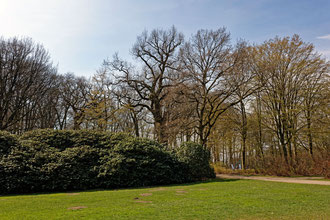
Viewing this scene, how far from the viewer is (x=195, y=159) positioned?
1577cm

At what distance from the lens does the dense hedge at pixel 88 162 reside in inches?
430

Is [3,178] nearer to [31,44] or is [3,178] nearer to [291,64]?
[31,44]

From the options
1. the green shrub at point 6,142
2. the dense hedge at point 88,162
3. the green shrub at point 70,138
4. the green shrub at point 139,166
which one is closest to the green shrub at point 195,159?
the dense hedge at point 88,162

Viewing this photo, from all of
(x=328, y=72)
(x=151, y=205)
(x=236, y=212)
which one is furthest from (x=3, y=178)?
(x=328, y=72)

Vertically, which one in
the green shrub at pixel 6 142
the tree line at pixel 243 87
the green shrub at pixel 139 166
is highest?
the tree line at pixel 243 87

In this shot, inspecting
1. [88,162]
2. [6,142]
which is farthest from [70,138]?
[6,142]

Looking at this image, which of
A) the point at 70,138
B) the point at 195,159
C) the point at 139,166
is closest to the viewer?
the point at 139,166

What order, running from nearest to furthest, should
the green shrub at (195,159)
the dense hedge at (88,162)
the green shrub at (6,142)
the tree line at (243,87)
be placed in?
1. the dense hedge at (88,162)
2. the green shrub at (6,142)
3. the green shrub at (195,159)
4. the tree line at (243,87)

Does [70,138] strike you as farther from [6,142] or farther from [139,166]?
[139,166]

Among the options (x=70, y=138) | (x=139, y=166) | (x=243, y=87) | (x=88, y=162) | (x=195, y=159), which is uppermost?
(x=243, y=87)

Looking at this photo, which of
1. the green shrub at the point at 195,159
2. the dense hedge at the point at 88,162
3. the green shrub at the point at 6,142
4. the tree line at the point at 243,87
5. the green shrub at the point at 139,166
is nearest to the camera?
the dense hedge at the point at 88,162

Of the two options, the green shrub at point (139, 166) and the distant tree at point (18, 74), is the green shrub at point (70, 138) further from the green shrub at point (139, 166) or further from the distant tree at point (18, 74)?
the distant tree at point (18, 74)

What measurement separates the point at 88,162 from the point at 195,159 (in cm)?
676

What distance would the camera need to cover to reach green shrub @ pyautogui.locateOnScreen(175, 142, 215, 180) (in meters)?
15.4
